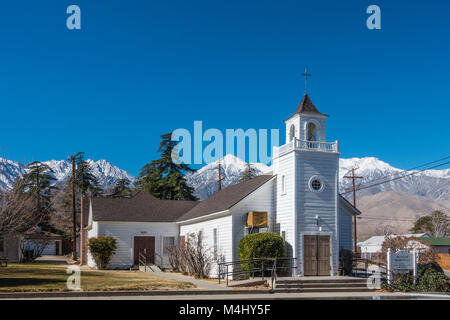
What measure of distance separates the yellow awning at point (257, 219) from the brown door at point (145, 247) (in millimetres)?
12502

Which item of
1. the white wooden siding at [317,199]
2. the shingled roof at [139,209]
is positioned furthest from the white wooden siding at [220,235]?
the shingled roof at [139,209]

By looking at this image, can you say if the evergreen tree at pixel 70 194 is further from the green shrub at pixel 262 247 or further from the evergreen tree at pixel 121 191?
the green shrub at pixel 262 247

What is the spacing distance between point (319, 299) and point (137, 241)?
20.8m

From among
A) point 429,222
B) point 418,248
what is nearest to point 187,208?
point 418,248

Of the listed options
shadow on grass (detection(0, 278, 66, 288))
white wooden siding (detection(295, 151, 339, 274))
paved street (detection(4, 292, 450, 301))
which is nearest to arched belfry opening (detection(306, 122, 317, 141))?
white wooden siding (detection(295, 151, 339, 274))

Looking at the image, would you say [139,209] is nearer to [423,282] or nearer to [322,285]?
[322,285]

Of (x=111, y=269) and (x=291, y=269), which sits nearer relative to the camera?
(x=291, y=269)

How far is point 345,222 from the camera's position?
29391mm

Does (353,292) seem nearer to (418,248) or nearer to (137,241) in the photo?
(418,248)

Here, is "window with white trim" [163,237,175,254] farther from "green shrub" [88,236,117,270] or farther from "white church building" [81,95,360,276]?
"white church building" [81,95,360,276]

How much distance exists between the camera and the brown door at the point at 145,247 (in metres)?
36.9

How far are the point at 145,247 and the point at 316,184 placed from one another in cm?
1596

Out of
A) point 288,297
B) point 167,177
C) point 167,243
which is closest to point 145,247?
point 167,243

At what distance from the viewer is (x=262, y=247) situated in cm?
2527
